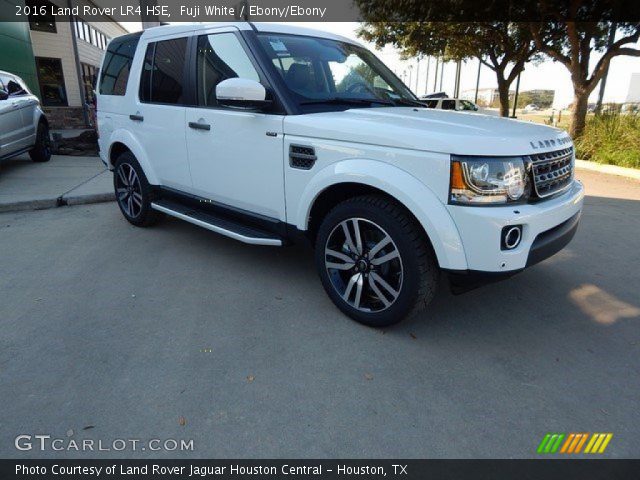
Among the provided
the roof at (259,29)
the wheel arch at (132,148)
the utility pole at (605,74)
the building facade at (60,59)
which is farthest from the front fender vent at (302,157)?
the building facade at (60,59)

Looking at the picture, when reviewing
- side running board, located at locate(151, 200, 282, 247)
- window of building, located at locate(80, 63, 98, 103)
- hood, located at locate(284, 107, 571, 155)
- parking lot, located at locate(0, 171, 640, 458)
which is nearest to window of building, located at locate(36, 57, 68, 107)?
window of building, located at locate(80, 63, 98, 103)

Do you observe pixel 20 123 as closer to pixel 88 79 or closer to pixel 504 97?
pixel 504 97

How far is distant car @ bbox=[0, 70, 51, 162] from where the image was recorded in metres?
7.90

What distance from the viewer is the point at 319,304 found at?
136 inches

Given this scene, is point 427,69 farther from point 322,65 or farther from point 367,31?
point 322,65

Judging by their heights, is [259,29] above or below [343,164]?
above

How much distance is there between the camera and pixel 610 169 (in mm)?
9688

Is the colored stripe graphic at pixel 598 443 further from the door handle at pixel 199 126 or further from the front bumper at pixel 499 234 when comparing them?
the door handle at pixel 199 126

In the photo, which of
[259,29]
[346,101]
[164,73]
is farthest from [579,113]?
[164,73]

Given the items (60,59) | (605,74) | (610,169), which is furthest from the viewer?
(60,59)

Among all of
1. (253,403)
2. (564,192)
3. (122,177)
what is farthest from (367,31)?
(253,403)
